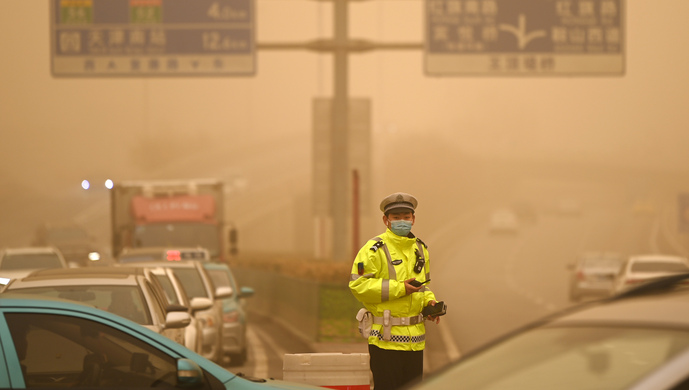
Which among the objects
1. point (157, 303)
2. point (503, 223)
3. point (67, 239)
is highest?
point (157, 303)

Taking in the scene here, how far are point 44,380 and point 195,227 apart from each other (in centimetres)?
1992

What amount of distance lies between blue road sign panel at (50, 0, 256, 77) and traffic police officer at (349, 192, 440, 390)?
17572 millimetres

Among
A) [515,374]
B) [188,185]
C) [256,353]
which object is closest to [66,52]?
[188,185]

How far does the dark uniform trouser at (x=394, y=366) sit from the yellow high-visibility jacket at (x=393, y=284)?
0.04m

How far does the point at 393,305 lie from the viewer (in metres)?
6.62

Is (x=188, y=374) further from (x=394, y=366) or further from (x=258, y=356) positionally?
(x=258, y=356)

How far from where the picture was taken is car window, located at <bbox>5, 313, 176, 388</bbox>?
5289mm

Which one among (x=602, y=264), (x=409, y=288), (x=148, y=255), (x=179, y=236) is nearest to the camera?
(x=409, y=288)

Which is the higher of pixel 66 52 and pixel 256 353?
pixel 66 52

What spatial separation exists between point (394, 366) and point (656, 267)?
63.1ft

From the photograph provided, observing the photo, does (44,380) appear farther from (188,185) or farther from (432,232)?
(432,232)

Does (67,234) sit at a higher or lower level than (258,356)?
lower

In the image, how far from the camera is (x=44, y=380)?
539 cm

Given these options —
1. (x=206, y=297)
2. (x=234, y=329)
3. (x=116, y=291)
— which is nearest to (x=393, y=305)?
(x=116, y=291)
